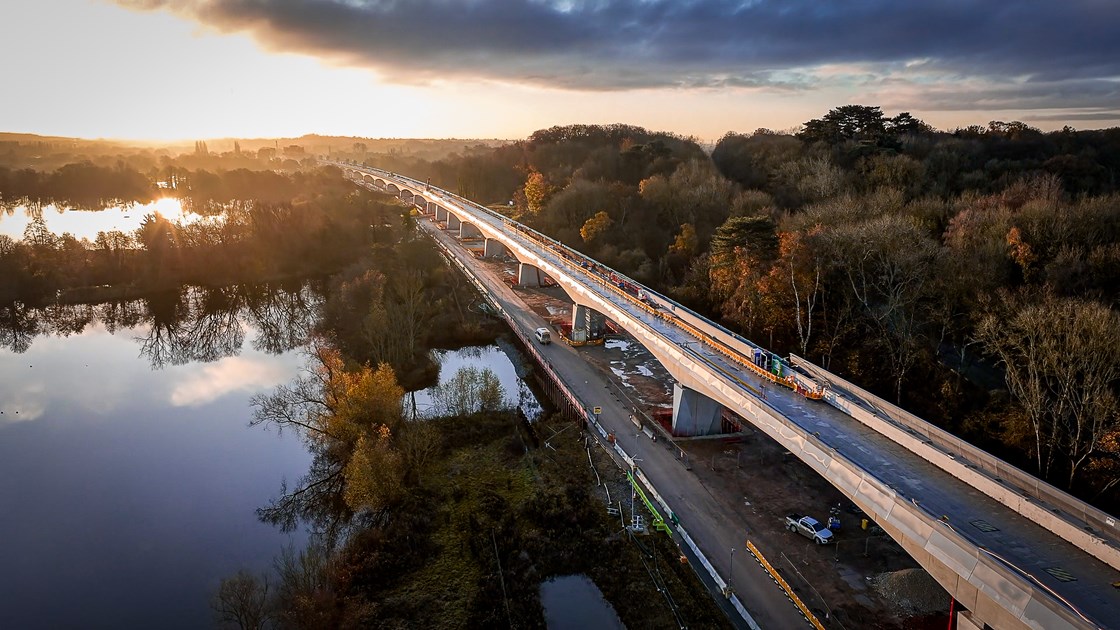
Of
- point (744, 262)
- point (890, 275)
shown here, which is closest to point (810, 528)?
point (890, 275)

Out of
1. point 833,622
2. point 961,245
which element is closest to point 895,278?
point 961,245

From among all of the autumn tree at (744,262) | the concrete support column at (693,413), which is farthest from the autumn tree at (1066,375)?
the autumn tree at (744,262)

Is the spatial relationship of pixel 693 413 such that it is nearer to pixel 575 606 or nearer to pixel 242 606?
pixel 575 606

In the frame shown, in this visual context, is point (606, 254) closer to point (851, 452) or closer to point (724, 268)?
point (724, 268)

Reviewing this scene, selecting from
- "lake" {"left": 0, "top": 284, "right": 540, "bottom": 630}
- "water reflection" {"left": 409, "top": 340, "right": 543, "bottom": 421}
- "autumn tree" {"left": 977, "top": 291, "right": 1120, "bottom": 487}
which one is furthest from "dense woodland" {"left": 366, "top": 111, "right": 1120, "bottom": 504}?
"lake" {"left": 0, "top": 284, "right": 540, "bottom": 630}

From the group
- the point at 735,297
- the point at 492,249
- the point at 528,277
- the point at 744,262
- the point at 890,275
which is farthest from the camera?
the point at 492,249
